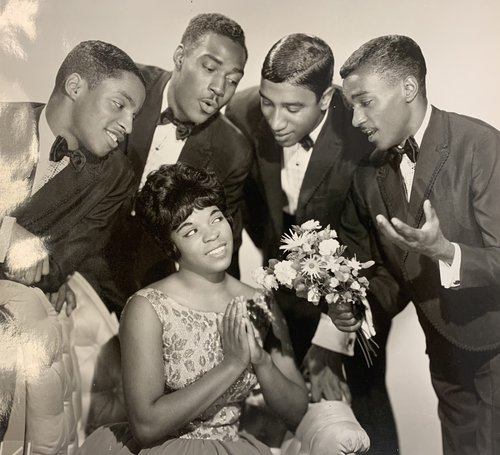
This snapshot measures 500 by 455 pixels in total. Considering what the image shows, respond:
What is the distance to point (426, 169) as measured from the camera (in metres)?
2.71

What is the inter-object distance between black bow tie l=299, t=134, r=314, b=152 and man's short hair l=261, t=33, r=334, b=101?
7.0 inches

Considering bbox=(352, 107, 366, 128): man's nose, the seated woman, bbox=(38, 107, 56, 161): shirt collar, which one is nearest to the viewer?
the seated woman

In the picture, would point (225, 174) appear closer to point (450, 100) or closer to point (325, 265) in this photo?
point (325, 265)

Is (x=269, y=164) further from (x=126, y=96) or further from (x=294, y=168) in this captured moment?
(x=126, y=96)

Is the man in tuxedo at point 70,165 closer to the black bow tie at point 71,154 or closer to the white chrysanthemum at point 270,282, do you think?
the black bow tie at point 71,154

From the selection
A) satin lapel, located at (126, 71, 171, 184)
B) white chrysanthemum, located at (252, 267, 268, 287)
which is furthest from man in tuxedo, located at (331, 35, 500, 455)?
satin lapel, located at (126, 71, 171, 184)

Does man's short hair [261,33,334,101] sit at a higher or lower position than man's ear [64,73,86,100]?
higher

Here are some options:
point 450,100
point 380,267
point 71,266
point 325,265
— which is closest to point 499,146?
point 450,100

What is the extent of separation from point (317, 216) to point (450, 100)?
73 cm

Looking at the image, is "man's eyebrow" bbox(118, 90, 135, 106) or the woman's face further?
"man's eyebrow" bbox(118, 90, 135, 106)

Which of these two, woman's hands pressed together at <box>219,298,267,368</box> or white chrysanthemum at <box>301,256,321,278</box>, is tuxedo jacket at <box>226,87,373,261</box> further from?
woman's hands pressed together at <box>219,298,267,368</box>

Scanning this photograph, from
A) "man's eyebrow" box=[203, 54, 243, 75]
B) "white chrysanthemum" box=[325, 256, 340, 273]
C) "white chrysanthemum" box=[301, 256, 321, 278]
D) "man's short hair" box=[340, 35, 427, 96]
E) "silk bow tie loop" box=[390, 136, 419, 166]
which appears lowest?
"white chrysanthemum" box=[301, 256, 321, 278]

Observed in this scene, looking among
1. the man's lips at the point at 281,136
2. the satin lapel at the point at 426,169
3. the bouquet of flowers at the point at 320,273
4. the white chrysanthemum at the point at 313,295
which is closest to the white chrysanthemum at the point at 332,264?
the bouquet of flowers at the point at 320,273

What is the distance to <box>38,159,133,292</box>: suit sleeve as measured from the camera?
2.84 meters
